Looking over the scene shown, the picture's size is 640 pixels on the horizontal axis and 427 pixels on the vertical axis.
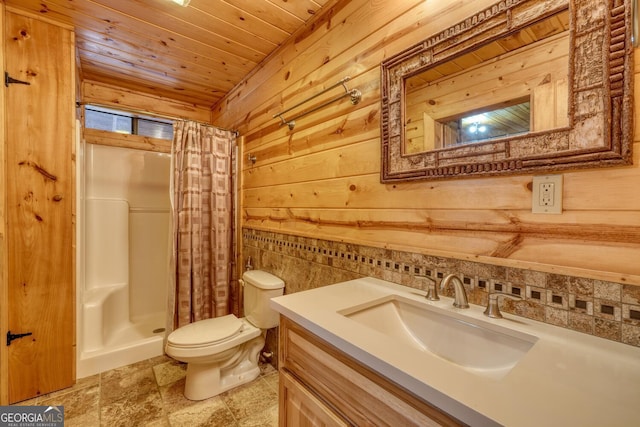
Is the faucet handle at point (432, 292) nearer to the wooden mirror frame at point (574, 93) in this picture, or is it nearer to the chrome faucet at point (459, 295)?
the chrome faucet at point (459, 295)

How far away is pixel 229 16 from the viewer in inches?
67.3

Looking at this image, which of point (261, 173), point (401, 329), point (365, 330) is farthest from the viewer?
point (261, 173)

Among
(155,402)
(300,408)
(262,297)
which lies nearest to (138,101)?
(262,297)

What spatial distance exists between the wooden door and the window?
67 centimetres

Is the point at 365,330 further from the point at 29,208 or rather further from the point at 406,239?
the point at 29,208

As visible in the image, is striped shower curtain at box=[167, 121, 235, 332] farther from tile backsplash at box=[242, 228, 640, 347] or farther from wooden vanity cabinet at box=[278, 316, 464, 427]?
wooden vanity cabinet at box=[278, 316, 464, 427]

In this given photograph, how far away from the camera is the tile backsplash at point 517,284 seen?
27.4 inches

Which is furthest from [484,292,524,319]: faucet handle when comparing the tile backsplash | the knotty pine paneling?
the knotty pine paneling

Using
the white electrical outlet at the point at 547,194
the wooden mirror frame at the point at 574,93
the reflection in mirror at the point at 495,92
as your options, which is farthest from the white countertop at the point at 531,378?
the reflection in mirror at the point at 495,92

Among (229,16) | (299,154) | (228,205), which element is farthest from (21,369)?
(229,16)

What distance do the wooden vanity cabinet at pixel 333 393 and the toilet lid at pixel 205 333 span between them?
0.79 m

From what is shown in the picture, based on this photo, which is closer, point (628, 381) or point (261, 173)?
point (628, 381)

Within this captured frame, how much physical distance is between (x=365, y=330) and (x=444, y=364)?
222 mm

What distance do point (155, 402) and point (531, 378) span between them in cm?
198
